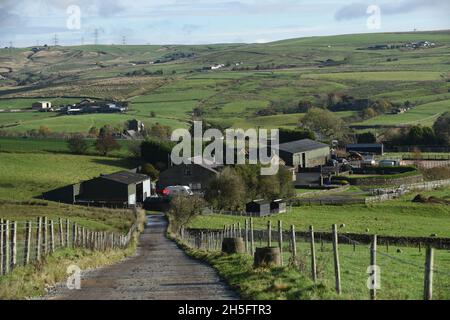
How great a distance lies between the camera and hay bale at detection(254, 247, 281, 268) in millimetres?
20406

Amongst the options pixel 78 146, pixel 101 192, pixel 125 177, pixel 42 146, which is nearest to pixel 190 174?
pixel 125 177

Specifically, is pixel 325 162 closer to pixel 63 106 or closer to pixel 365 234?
pixel 365 234

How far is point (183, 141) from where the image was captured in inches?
4429

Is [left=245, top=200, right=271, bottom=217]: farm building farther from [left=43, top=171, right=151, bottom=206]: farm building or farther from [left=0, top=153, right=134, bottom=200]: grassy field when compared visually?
[left=0, top=153, right=134, bottom=200]: grassy field

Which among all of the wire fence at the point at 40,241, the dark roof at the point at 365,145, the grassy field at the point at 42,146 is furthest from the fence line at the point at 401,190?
the grassy field at the point at 42,146

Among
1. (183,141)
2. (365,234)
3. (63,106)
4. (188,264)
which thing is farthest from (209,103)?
(188,264)

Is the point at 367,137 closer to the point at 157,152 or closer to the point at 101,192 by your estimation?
the point at 157,152

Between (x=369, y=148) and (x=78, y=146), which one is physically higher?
(x=78, y=146)

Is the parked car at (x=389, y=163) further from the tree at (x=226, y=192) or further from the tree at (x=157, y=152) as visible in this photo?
the tree at (x=226, y=192)

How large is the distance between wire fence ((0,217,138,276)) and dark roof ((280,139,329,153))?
6352 cm

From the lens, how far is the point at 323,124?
141 metres

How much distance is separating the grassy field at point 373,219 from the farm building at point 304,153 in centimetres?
2874

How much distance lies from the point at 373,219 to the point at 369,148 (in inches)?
2366
